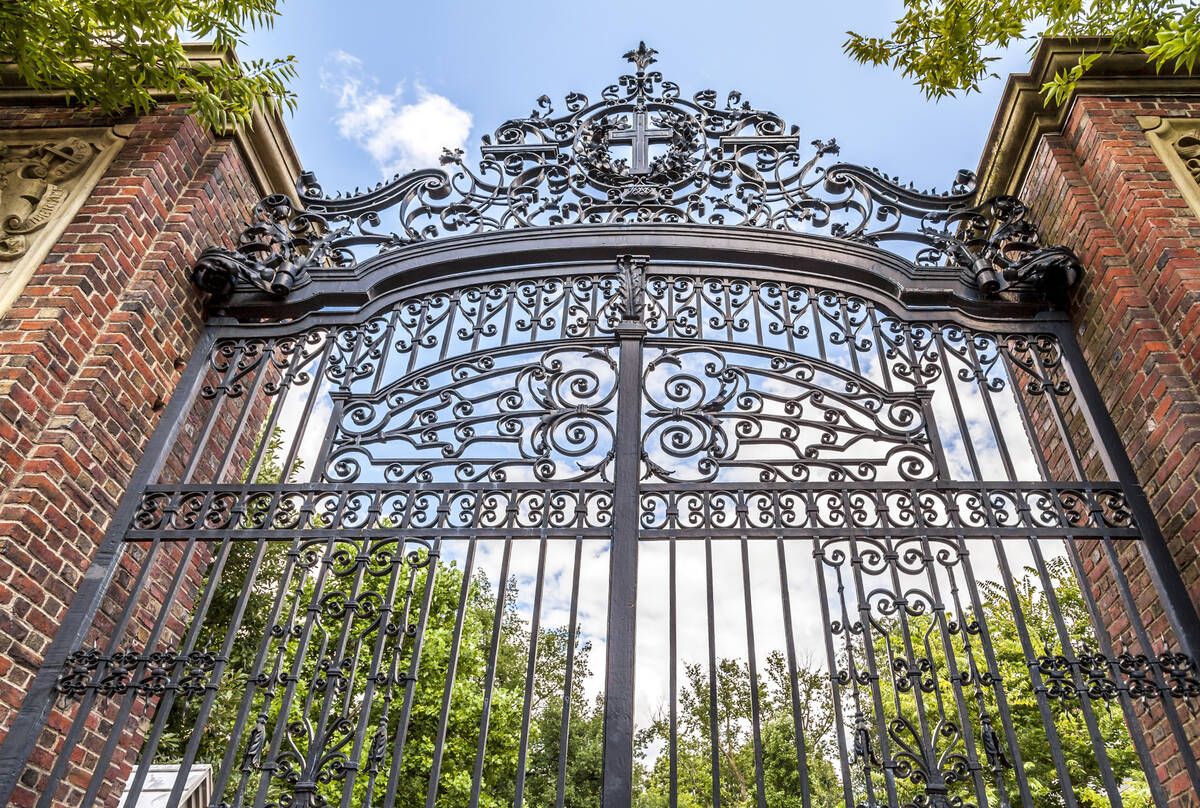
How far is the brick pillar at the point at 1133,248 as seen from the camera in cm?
398

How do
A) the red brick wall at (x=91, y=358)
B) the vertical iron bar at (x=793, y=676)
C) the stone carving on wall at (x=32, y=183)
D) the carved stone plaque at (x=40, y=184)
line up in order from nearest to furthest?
the vertical iron bar at (x=793, y=676)
the red brick wall at (x=91, y=358)
the carved stone plaque at (x=40, y=184)
the stone carving on wall at (x=32, y=183)

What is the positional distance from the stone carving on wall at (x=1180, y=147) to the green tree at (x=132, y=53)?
5.29 m

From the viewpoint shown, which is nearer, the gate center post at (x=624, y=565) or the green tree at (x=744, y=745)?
the gate center post at (x=624, y=565)

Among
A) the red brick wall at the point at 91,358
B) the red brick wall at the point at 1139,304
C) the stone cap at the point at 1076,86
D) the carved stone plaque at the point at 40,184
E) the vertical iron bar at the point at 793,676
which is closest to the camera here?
the vertical iron bar at the point at 793,676

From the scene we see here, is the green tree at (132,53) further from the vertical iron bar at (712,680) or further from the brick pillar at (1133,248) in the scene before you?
the brick pillar at (1133,248)

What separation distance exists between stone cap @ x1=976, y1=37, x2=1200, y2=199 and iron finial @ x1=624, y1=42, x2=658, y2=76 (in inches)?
107

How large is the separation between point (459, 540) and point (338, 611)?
667 millimetres

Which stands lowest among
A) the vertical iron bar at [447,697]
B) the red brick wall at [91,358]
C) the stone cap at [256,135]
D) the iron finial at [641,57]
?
the vertical iron bar at [447,697]

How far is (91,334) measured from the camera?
4.44m

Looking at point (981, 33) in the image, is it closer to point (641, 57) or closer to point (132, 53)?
point (641, 57)

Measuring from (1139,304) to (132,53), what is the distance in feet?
19.2

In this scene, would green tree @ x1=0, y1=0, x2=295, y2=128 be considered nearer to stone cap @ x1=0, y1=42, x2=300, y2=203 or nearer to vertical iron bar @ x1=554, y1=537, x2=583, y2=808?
stone cap @ x1=0, y1=42, x2=300, y2=203

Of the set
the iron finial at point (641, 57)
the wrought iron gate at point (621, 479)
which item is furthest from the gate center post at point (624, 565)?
the iron finial at point (641, 57)

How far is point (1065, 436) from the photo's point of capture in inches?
171
